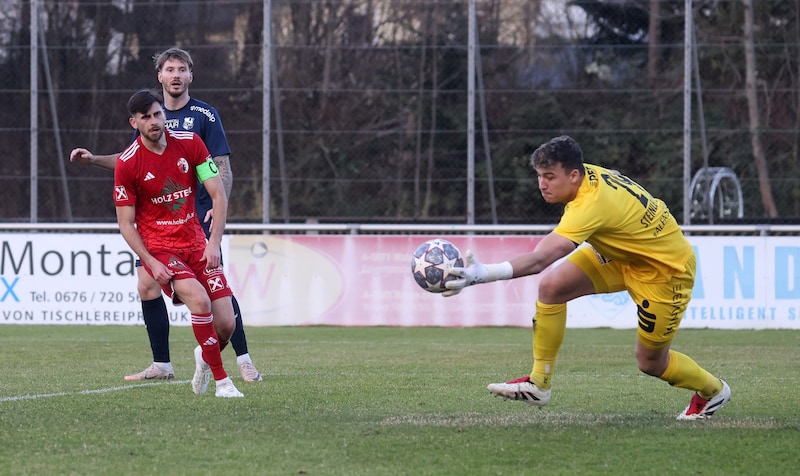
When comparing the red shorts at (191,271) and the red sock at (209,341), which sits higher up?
the red shorts at (191,271)

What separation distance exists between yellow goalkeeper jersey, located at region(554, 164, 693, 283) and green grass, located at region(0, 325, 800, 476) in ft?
2.78

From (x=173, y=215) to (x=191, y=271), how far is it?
1.18 ft

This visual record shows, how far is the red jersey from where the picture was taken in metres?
6.96

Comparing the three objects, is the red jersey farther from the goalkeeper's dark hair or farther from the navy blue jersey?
the goalkeeper's dark hair

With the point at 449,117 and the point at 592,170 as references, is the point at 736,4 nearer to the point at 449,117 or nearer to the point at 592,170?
the point at 449,117

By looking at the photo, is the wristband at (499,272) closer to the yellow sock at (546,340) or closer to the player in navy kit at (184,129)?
the yellow sock at (546,340)

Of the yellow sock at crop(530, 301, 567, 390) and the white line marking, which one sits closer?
the yellow sock at crop(530, 301, 567, 390)

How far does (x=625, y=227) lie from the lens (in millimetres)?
5930

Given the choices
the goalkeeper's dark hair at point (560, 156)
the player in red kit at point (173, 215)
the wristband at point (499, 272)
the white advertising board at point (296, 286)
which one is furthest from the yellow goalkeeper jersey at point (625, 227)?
the white advertising board at point (296, 286)

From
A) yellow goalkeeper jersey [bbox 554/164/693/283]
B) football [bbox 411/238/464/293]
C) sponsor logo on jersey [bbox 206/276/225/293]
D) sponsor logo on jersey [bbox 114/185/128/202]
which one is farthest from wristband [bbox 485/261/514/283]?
sponsor logo on jersey [bbox 114/185/128/202]

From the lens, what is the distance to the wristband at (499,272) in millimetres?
5312

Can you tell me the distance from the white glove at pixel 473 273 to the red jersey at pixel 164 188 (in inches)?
92.8

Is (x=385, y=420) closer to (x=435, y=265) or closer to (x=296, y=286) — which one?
(x=435, y=265)

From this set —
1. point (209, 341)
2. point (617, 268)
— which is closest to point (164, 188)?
point (209, 341)
